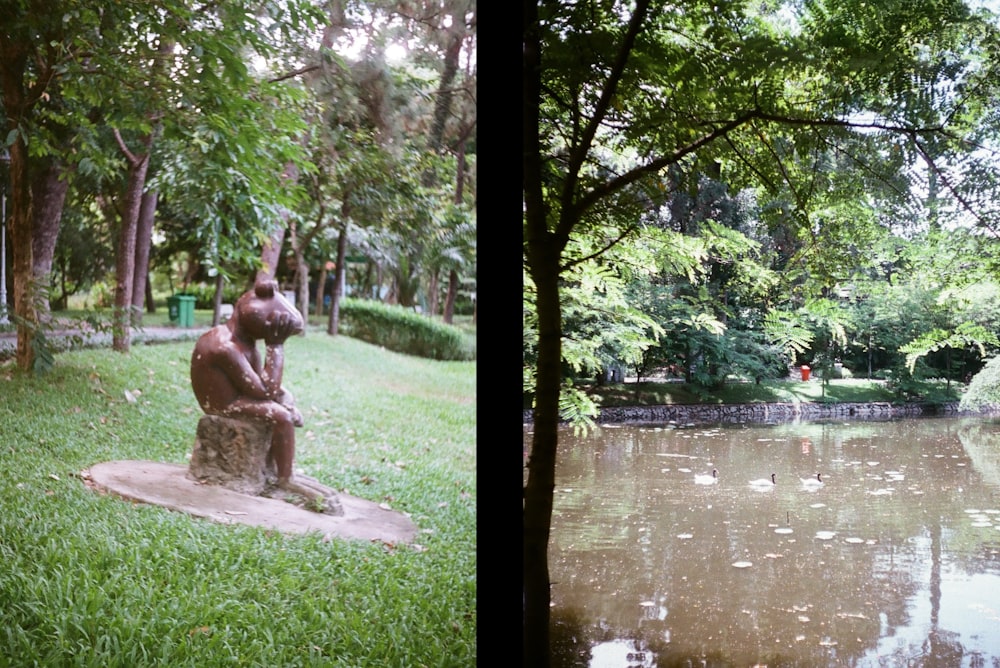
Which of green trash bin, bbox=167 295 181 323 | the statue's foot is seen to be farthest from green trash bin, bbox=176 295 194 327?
the statue's foot

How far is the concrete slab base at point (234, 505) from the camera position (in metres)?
2.01

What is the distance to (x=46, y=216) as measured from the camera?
215 cm

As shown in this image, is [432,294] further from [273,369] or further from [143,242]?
[143,242]

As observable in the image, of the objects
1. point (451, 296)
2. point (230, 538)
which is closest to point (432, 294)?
point (451, 296)

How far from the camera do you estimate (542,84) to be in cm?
186

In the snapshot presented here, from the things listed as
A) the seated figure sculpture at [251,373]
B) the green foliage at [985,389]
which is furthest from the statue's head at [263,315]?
the green foliage at [985,389]

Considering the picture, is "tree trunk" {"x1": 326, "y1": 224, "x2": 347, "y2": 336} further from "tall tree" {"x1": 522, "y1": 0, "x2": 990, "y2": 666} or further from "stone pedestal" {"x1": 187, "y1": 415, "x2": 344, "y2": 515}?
"tall tree" {"x1": 522, "y1": 0, "x2": 990, "y2": 666}

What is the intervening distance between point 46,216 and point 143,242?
26cm

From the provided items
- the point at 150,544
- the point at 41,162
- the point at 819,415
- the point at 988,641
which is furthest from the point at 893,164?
the point at 41,162

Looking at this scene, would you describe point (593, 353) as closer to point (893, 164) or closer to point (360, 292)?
point (360, 292)

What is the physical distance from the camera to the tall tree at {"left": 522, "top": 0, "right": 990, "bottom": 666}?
5.91ft

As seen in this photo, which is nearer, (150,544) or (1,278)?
(150,544)

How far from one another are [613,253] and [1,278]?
159cm

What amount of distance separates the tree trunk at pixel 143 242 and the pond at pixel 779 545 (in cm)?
109
